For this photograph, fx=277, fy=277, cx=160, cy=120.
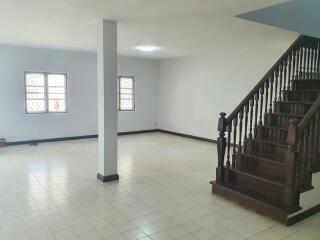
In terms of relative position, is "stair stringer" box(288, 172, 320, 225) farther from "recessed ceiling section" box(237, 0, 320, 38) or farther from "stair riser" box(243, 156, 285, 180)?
"recessed ceiling section" box(237, 0, 320, 38)

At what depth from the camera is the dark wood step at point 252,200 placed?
310 centimetres

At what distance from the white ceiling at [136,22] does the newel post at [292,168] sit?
150 centimetres

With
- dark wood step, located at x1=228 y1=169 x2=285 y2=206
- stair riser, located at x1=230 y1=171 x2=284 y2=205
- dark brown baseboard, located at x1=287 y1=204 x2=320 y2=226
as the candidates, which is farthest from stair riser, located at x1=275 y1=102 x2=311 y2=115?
dark brown baseboard, located at x1=287 y1=204 x2=320 y2=226

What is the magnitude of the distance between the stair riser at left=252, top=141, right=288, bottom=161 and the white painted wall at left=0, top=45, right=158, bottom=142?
534cm

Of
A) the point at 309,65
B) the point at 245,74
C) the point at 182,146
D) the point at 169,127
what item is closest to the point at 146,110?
the point at 169,127

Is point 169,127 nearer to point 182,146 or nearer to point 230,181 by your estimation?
point 182,146

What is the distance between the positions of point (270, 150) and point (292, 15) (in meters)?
2.01

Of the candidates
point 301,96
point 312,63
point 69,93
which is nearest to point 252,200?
point 301,96

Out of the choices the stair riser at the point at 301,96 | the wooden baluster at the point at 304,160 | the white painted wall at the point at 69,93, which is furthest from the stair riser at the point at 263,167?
the white painted wall at the point at 69,93

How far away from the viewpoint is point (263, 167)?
12.5ft

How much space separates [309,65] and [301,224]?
301 cm

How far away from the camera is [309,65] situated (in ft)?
16.1

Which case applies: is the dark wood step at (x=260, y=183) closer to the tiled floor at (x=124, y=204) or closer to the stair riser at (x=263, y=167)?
the stair riser at (x=263, y=167)

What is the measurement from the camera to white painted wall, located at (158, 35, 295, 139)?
21.0 feet
